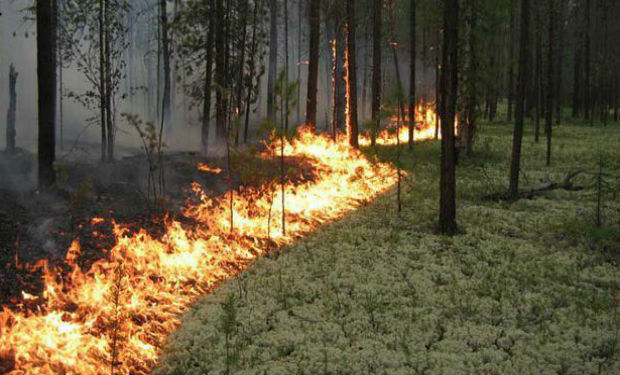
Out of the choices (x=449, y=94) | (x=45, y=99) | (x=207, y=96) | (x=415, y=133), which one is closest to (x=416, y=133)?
(x=415, y=133)

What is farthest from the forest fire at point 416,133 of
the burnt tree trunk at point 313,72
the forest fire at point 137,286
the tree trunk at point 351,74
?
the forest fire at point 137,286

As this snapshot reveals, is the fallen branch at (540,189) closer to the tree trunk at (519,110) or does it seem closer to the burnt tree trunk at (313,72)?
the tree trunk at (519,110)

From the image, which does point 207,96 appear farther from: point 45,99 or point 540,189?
point 540,189

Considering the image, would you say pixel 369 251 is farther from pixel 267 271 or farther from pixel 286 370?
pixel 286 370

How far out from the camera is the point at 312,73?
22531mm

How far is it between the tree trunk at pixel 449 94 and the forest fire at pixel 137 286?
3.29m

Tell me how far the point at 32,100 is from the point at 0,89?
21.2 ft

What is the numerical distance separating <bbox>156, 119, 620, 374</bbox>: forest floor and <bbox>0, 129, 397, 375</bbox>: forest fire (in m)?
0.43

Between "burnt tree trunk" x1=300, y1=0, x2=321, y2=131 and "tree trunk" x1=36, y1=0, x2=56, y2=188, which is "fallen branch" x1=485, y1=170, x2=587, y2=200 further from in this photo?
"tree trunk" x1=36, y1=0, x2=56, y2=188

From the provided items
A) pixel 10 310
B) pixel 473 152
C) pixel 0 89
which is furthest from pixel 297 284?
pixel 0 89

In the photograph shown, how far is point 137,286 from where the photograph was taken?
7609 millimetres

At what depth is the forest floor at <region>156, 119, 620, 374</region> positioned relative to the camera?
5937 mm

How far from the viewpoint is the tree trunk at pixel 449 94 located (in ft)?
33.2

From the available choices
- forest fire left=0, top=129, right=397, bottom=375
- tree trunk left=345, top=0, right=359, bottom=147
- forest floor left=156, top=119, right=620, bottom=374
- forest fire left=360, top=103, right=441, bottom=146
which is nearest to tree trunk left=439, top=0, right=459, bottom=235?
forest floor left=156, top=119, right=620, bottom=374
